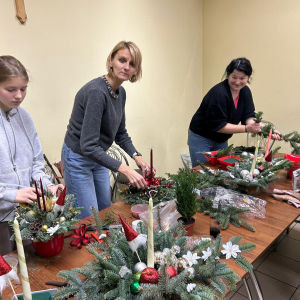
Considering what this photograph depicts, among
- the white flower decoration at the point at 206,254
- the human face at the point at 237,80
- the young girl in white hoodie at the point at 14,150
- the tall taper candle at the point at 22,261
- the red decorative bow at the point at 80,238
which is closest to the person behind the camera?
the tall taper candle at the point at 22,261

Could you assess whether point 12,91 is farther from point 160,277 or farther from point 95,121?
point 160,277

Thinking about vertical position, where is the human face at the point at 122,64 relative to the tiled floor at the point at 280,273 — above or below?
above

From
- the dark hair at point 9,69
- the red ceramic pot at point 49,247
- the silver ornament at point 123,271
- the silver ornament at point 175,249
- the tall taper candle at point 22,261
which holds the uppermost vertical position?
the dark hair at point 9,69

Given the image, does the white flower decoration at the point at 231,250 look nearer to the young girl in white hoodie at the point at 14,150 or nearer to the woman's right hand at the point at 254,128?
the young girl in white hoodie at the point at 14,150

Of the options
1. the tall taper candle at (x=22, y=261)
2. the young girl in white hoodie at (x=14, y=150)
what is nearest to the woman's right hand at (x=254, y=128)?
the young girl in white hoodie at (x=14, y=150)

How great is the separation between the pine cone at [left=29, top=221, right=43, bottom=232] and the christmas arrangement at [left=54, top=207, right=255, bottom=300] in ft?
0.64

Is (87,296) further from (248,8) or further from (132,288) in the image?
(248,8)

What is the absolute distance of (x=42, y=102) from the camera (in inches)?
88.2

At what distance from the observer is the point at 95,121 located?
1361 millimetres

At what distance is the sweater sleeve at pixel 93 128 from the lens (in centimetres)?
135

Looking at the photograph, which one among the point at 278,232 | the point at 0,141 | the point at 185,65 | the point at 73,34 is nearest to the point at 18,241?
the point at 0,141

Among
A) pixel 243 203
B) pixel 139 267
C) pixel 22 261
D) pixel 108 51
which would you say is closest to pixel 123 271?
pixel 139 267

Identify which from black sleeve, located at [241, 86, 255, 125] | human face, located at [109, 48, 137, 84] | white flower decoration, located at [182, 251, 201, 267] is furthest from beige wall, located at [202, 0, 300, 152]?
white flower decoration, located at [182, 251, 201, 267]

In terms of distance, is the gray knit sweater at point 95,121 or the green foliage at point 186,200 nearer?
the green foliage at point 186,200
